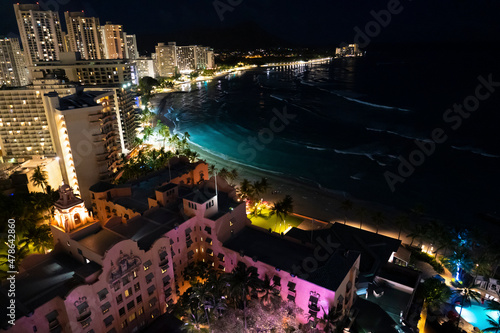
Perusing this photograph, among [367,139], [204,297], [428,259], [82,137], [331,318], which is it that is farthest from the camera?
[367,139]

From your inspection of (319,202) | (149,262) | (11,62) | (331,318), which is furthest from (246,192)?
(11,62)

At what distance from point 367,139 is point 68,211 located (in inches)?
3752

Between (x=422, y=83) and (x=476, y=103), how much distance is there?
55.8 meters

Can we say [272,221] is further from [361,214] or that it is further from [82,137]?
[82,137]

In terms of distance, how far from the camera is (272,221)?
57750 millimetres

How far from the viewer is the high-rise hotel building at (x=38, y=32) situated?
162 metres

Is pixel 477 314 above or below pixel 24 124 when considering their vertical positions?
below

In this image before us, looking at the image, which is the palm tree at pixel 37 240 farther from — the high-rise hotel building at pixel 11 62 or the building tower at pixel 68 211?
the high-rise hotel building at pixel 11 62

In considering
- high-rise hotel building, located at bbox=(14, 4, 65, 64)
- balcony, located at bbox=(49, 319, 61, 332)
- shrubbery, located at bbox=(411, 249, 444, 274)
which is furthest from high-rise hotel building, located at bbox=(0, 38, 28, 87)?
shrubbery, located at bbox=(411, 249, 444, 274)

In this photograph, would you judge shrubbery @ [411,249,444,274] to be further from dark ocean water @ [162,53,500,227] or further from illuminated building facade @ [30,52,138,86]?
illuminated building facade @ [30,52,138,86]

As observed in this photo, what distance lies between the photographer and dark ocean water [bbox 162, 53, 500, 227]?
74688mm

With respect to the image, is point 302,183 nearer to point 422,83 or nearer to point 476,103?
point 476,103

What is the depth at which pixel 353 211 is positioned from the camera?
64000 mm

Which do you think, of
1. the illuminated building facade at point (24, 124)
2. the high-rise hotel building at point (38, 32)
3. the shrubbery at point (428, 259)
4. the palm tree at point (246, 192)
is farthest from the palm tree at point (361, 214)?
the high-rise hotel building at point (38, 32)
